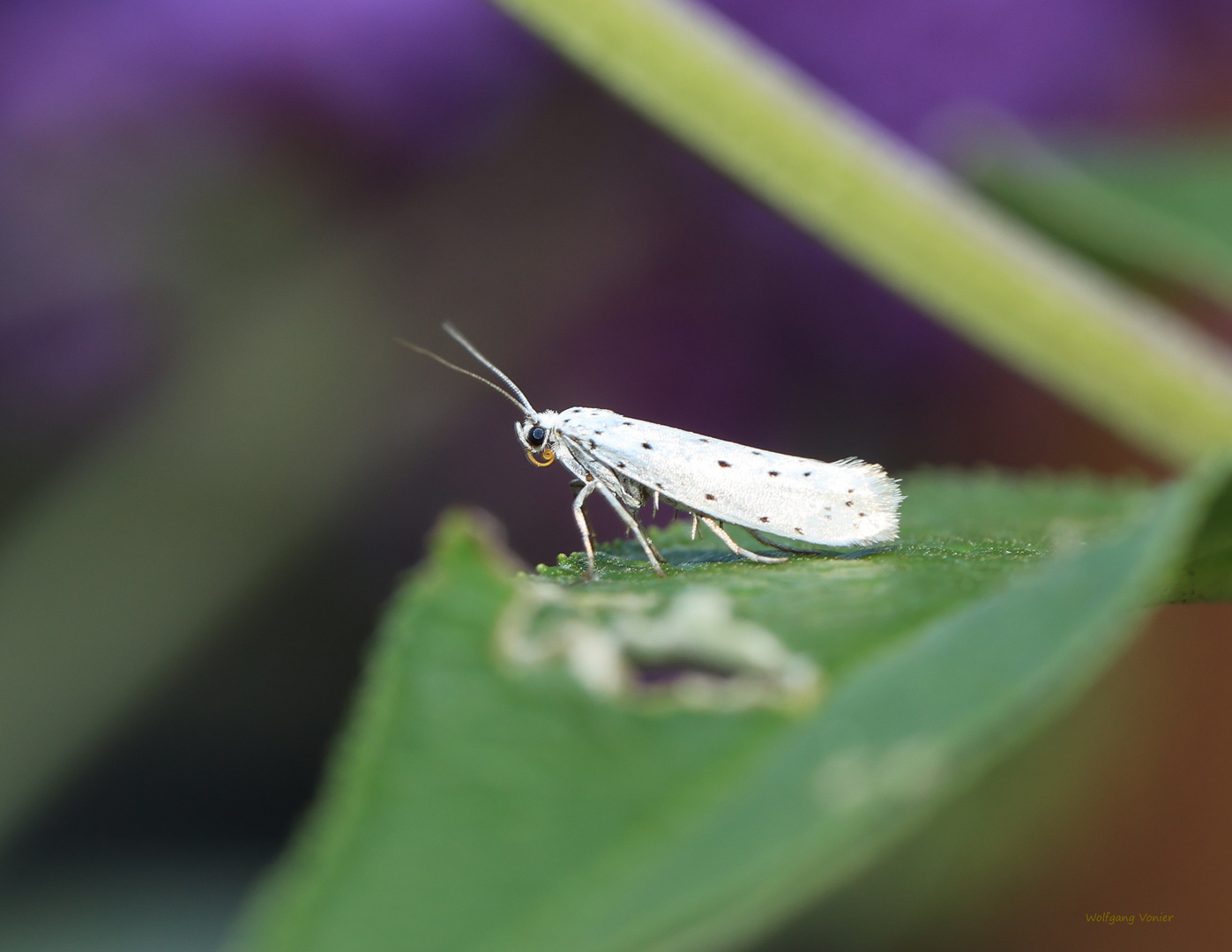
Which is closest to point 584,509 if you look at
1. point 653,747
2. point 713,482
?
point 713,482

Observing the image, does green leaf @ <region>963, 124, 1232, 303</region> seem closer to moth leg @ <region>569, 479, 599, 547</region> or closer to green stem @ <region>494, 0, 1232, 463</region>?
green stem @ <region>494, 0, 1232, 463</region>

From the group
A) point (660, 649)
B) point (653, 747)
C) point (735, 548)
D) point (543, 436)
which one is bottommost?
point (653, 747)

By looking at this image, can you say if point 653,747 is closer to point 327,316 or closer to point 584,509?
point 584,509

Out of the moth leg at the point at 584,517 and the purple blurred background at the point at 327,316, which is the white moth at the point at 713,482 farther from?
the purple blurred background at the point at 327,316

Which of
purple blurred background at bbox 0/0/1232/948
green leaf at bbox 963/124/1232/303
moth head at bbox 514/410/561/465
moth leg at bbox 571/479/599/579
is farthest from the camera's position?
purple blurred background at bbox 0/0/1232/948

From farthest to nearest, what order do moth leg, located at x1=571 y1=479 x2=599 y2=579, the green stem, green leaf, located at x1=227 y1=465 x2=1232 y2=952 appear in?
moth leg, located at x1=571 y1=479 x2=599 y2=579 → the green stem → green leaf, located at x1=227 y1=465 x2=1232 y2=952

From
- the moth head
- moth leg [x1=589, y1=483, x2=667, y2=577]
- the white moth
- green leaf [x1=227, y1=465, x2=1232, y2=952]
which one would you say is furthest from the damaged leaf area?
the moth head

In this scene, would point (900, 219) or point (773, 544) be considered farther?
point (773, 544)

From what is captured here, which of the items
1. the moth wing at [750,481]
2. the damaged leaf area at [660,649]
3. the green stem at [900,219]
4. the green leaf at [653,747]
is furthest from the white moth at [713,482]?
the green leaf at [653,747]
